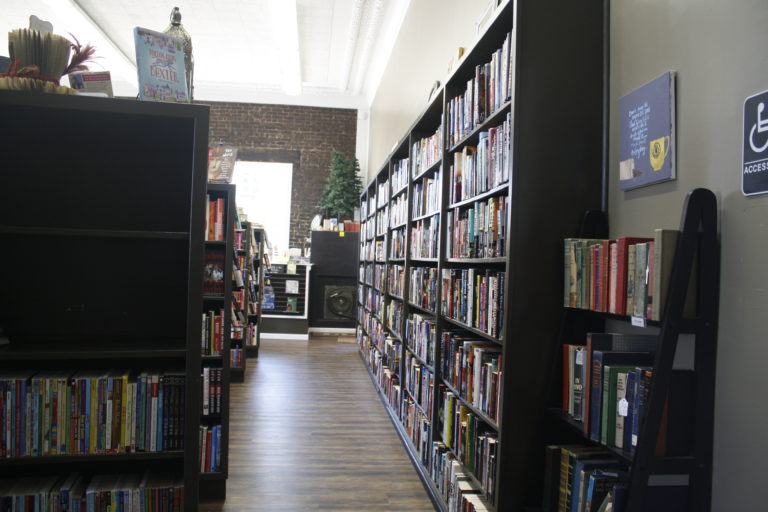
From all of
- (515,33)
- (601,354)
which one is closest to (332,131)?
(515,33)

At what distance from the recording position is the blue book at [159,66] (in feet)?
5.66

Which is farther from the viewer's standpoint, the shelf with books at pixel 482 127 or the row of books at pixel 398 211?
the row of books at pixel 398 211

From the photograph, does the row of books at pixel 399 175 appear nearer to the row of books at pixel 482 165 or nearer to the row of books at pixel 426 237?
the row of books at pixel 426 237

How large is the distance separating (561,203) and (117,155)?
1.51 metres

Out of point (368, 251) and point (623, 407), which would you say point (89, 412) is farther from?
point (368, 251)

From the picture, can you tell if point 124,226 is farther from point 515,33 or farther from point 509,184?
point 515,33

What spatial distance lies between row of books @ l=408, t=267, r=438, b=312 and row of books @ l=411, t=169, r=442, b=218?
0.38m

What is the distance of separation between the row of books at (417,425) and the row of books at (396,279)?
90 cm

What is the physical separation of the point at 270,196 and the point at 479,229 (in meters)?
8.02

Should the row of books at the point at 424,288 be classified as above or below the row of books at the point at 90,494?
above

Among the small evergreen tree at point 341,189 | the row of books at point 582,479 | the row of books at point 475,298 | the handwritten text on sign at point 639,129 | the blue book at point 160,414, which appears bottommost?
the row of books at point 582,479

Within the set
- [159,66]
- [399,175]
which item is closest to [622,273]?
[159,66]

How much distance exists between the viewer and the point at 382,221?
5.87 metres


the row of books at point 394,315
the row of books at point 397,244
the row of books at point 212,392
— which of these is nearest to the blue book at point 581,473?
the row of books at point 212,392
